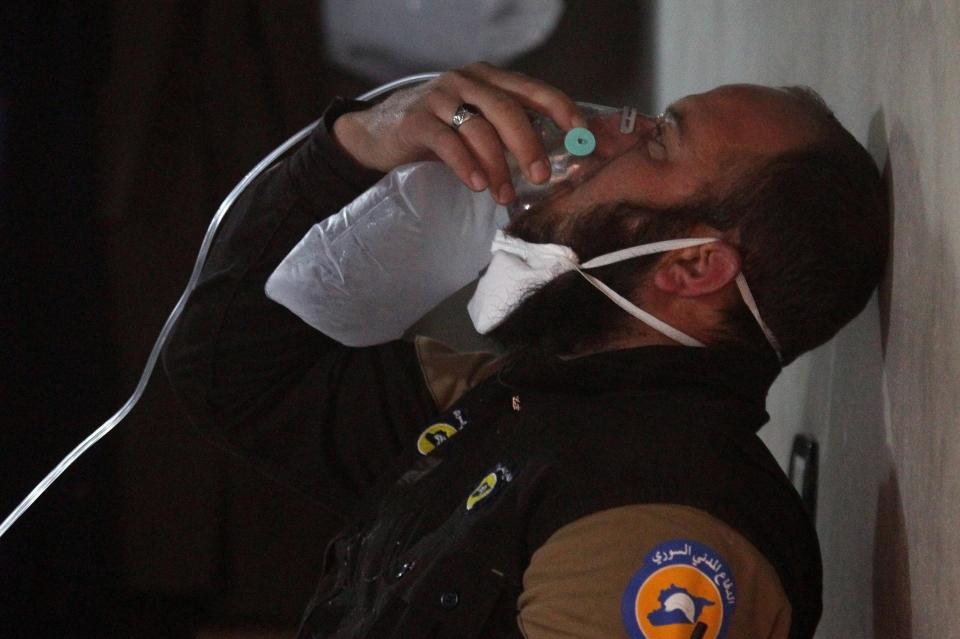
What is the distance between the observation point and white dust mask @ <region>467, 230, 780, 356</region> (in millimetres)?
960

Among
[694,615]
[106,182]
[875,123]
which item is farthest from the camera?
[106,182]

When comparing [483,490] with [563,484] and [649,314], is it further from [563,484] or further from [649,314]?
[649,314]

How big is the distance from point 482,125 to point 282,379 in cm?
45

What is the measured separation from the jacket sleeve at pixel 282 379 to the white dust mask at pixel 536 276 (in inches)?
7.8

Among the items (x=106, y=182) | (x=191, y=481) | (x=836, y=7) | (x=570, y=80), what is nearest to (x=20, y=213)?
(x=106, y=182)

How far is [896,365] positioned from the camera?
0.75 meters

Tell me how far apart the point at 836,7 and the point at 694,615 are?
60 centimetres

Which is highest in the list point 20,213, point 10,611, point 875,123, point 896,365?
point 875,123

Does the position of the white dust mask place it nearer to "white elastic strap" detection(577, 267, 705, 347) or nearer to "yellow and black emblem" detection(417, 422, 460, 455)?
"white elastic strap" detection(577, 267, 705, 347)

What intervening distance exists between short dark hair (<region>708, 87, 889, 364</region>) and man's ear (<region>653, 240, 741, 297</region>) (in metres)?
0.02

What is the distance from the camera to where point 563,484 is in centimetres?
81

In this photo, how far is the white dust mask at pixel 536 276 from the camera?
0.96 meters

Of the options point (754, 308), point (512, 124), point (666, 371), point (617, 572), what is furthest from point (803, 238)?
point (617, 572)

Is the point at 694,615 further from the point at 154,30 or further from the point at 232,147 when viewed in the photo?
the point at 154,30
